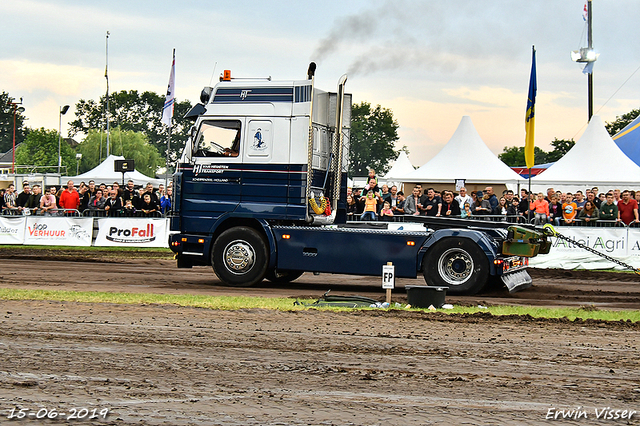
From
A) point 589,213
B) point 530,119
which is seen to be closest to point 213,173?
point 530,119

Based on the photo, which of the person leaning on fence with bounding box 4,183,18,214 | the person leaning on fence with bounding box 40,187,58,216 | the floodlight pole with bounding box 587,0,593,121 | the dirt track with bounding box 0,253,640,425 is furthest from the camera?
the floodlight pole with bounding box 587,0,593,121

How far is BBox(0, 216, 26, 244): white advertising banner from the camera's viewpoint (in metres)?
25.4

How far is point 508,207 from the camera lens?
21500mm

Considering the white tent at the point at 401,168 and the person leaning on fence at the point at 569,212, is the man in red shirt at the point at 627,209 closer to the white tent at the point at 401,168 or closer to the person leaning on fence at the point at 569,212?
the person leaning on fence at the point at 569,212

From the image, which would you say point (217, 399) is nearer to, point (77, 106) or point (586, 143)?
point (586, 143)

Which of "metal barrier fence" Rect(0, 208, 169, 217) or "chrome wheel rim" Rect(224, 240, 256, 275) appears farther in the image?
"metal barrier fence" Rect(0, 208, 169, 217)

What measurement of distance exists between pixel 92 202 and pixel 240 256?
465 inches

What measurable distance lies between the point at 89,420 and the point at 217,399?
1.02 metres

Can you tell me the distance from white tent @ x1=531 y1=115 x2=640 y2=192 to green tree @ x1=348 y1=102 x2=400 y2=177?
89179mm

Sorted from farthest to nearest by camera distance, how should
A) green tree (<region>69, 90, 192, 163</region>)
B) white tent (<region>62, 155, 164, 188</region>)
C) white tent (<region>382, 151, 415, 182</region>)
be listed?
green tree (<region>69, 90, 192, 163</region>)
white tent (<region>382, 151, 415, 182</region>)
white tent (<region>62, 155, 164, 188</region>)

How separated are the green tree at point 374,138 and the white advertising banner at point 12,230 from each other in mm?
95150

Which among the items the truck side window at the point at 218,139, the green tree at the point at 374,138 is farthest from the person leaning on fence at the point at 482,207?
the green tree at the point at 374,138

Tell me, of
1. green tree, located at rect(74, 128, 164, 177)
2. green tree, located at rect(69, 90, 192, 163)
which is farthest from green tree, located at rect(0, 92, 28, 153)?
green tree, located at rect(74, 128, 164, 177)

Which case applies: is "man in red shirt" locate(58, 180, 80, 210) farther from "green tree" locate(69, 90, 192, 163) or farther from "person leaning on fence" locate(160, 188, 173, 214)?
"green tree" locate(69, 90, 192, 163)
